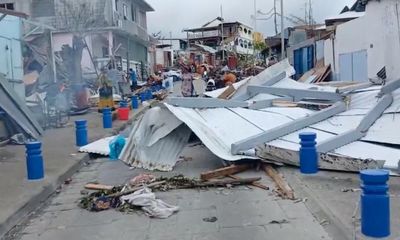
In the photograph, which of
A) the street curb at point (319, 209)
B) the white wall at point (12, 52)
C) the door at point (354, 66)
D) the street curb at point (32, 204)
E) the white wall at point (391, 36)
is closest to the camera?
the street curb at point (319, 209)

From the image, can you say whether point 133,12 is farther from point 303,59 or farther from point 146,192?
point 146,192

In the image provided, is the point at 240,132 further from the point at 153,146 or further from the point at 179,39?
the point at 179,39

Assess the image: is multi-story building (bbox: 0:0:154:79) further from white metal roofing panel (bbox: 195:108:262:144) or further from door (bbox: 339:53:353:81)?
white metal roofing panel (bbox: 195:108:262:144)

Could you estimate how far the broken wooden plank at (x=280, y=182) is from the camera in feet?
24.1

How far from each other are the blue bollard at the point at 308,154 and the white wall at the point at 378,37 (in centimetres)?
990

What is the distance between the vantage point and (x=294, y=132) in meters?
10.3

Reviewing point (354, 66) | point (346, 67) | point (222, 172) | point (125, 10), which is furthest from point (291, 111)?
point (125, 10)

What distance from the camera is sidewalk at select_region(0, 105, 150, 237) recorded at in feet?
23.0

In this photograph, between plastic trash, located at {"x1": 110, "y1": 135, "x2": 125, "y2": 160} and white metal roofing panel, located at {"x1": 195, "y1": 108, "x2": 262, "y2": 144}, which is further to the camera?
plastic trash, located at {"x1": 110, "y1": 135, "x2": 125, "y2": 160}

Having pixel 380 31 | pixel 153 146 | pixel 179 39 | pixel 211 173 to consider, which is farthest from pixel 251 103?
pixel 179 39

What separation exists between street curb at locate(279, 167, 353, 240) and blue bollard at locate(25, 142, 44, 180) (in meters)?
4.03

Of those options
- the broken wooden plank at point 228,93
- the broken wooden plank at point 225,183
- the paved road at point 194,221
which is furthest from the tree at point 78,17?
the paved road at point 194,221

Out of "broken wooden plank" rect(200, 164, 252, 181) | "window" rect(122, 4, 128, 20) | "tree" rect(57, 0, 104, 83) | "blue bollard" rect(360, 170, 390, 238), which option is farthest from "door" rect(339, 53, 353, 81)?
"window" rect(122, 4, 128, 20)

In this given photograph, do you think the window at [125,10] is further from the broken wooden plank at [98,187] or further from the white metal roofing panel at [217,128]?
the broken wooden plank at [98,187]
